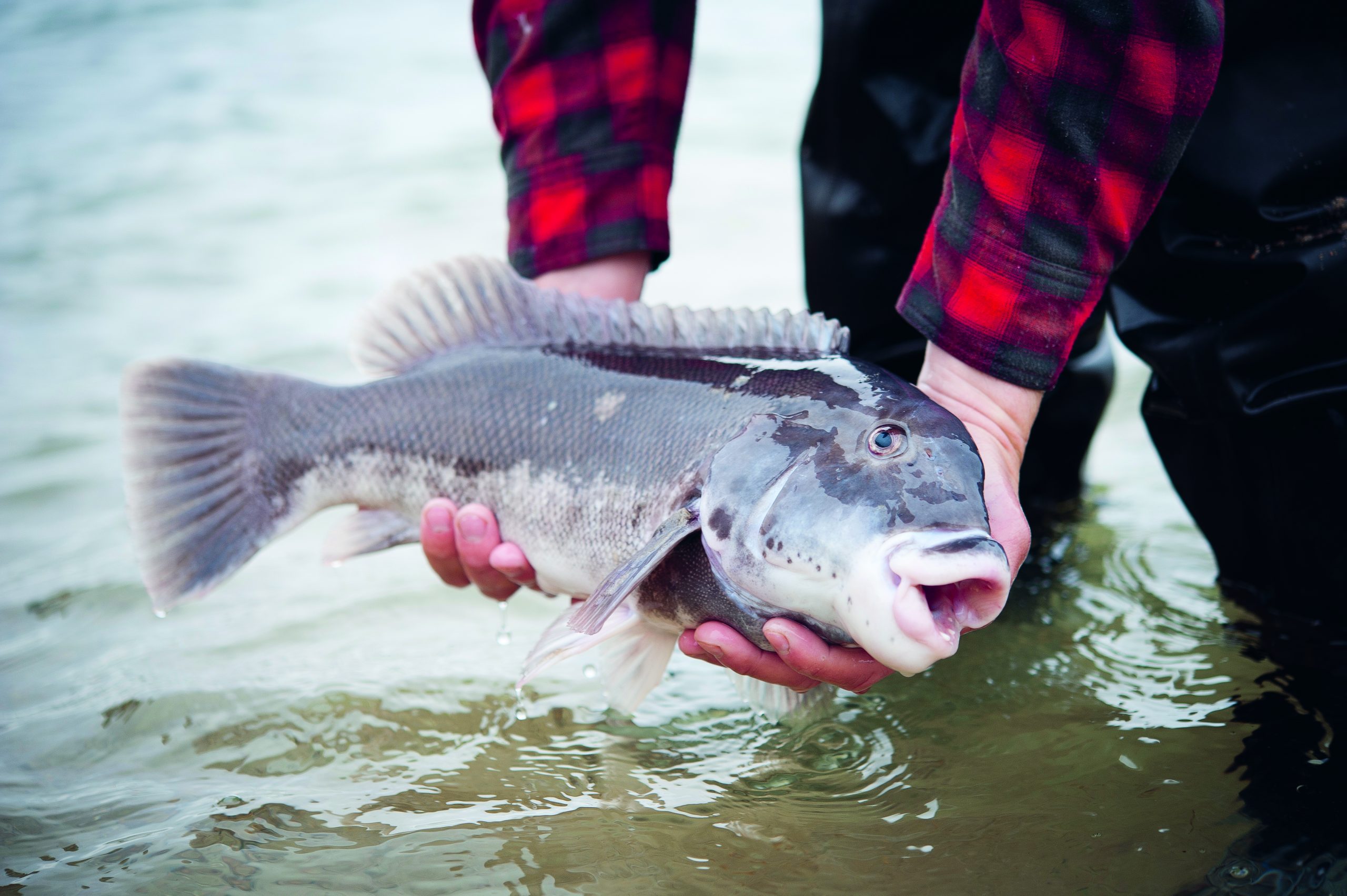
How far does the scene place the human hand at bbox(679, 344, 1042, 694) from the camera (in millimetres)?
1983

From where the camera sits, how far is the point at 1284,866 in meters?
1.97

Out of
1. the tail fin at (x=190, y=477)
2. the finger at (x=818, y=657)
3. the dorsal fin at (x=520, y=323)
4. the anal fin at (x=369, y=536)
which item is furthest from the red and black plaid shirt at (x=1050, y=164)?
the tail fin at (x=190, y=477)

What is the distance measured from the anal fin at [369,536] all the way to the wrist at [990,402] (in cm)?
133

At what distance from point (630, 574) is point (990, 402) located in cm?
81

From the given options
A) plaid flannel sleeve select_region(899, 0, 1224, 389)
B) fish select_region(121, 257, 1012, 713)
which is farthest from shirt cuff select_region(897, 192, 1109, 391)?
fish select_region(121, 257, 1012, 713)

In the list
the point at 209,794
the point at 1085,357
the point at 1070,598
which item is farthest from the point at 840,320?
the point at 209,794

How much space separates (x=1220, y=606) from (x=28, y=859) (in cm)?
304

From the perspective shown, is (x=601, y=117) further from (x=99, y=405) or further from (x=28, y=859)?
(x=99, y=405)

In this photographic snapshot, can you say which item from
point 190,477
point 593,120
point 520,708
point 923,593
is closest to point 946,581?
point 923,593

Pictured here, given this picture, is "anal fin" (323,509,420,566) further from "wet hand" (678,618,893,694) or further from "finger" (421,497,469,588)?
"wet hand" (678,618,893,694)

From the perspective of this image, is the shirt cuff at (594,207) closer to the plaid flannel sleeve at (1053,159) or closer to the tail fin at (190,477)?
the tail fin at (190,477)

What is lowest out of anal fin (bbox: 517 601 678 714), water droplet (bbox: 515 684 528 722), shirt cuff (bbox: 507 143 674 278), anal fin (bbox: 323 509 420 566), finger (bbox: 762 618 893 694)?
water droplet (bbox: 515 684 528 722)

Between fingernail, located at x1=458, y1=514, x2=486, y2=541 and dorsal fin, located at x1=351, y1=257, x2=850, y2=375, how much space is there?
0.44 metres

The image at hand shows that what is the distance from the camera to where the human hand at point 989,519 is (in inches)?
78.1
